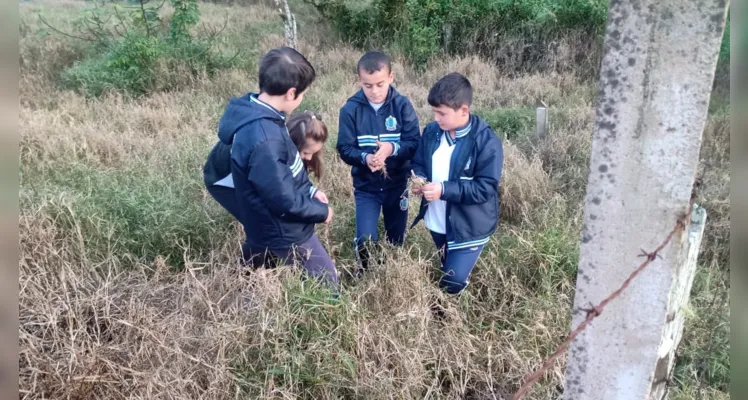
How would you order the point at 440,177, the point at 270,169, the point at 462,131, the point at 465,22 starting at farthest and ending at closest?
the point at 465,22 < the point at 440,177 < the point at 462,131 < the point at 270,169

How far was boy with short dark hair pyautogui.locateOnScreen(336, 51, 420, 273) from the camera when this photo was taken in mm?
2873

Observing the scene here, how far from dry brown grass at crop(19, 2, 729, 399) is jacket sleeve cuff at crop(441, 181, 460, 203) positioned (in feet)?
1.58

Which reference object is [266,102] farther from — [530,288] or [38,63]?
[38,63]

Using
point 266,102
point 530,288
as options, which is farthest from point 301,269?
point 530,288

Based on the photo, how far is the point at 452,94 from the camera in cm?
251

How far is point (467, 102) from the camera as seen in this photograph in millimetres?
2541

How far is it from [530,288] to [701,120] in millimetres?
2011

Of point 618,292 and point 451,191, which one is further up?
point 618,292

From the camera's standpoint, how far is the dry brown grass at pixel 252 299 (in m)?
2.22

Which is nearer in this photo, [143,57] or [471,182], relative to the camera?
[471,182]

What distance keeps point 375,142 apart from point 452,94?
0.65m

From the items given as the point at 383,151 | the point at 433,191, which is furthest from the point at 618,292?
the point at 383,151

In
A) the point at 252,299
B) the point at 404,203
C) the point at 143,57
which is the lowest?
the point at 252,299

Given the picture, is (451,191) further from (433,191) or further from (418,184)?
(418,184)
